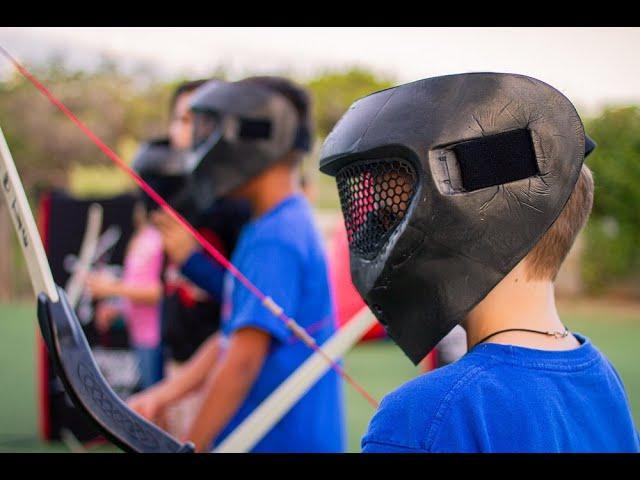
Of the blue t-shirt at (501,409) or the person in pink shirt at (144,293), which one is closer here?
the blue t-shirt at (501,409)

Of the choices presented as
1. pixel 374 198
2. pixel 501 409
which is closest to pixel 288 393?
A: pixel 374 198

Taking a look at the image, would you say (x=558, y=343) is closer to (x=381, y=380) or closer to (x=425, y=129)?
(x=425, y=129)

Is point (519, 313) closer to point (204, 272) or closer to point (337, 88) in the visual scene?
point (204, 272)

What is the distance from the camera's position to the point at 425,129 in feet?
3.96

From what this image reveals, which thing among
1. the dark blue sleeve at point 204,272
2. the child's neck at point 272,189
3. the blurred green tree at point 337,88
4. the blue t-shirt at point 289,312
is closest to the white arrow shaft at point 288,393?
the blue t-shirt at point 289,312

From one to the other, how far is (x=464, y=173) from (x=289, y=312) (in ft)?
3.92

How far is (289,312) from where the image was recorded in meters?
2.33

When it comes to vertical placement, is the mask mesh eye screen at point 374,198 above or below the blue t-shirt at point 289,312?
above

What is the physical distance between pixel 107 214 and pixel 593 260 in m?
9.86

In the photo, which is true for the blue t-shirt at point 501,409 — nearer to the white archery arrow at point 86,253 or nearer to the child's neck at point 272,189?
the child's neck at point 272,189

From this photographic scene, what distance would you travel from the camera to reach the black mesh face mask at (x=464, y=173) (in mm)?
1212

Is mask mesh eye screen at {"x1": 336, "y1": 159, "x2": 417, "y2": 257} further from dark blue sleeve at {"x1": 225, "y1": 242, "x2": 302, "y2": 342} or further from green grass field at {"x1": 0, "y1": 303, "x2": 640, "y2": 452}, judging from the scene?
green grass field at {"x1": 0, "y1": 303, "x2": 640, "y2": 452}

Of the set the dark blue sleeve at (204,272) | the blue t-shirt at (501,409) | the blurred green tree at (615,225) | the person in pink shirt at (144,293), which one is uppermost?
the blue t-shirt at (501,409)
